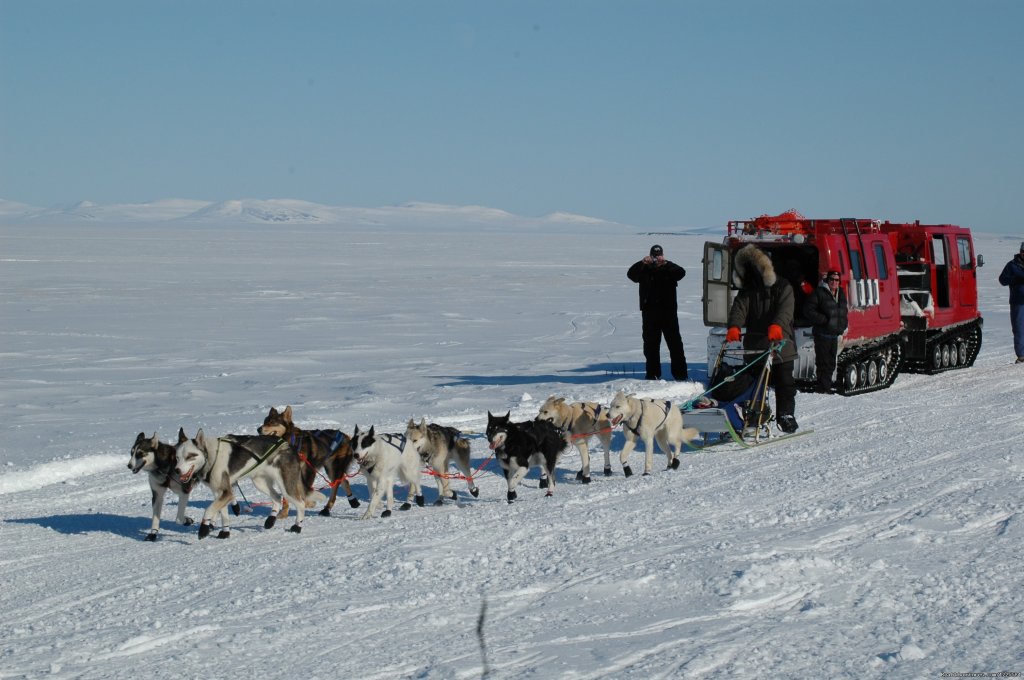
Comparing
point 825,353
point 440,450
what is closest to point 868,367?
point 825,353

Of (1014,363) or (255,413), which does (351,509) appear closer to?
(255,413)

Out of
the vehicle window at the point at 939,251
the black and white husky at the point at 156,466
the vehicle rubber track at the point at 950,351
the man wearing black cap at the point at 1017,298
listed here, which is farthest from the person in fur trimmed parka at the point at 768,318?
the man wearing black cap at the point at 1017,298

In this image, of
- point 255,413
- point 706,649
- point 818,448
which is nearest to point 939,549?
point 706,649

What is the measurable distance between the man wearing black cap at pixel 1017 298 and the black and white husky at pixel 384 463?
10.4 metres

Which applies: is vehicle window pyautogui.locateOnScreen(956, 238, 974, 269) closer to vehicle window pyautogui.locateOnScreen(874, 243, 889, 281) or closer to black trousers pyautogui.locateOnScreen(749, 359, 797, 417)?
A: vehicle window pyautogui.locateOnScreen(874, 243, 889, 281)

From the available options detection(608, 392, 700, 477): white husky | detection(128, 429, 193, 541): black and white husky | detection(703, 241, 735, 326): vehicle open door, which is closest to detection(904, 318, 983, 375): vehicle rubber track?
detection(703, 241, 735, 326): vehicle open door

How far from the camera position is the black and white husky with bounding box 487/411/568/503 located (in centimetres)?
789

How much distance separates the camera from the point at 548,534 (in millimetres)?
6793

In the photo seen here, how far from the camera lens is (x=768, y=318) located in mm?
10586

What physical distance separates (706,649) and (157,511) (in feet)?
12.8

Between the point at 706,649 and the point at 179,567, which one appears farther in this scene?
the point at 179,567

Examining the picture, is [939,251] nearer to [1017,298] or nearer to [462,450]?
[1017,298]

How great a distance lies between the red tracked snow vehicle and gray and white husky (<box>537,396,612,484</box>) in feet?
12.3

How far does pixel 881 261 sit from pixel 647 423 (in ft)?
20.2
